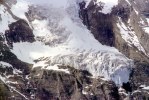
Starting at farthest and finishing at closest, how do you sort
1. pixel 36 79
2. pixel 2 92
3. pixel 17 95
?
pixel 36 79 → pixel 17 95 → pixel 2 92

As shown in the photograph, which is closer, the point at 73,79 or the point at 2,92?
the point at 2,92

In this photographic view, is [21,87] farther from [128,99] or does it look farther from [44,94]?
[128,99]

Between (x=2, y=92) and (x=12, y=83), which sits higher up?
(x=2, y=92)

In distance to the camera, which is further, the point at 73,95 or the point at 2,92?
the point at 73,95

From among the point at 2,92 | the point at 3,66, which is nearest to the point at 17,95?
the point at 3,66

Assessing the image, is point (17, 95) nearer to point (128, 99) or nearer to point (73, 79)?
point (73, 79)

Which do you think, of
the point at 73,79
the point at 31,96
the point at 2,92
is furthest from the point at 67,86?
the point at 2,92

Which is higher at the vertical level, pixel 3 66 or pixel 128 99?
pixel 3 66

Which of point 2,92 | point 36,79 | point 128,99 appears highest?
point 2,92

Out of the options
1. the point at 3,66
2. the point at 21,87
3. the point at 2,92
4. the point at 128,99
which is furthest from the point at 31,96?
the point at 2,92

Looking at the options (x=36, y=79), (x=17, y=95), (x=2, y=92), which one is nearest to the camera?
(x=2, y=92)
